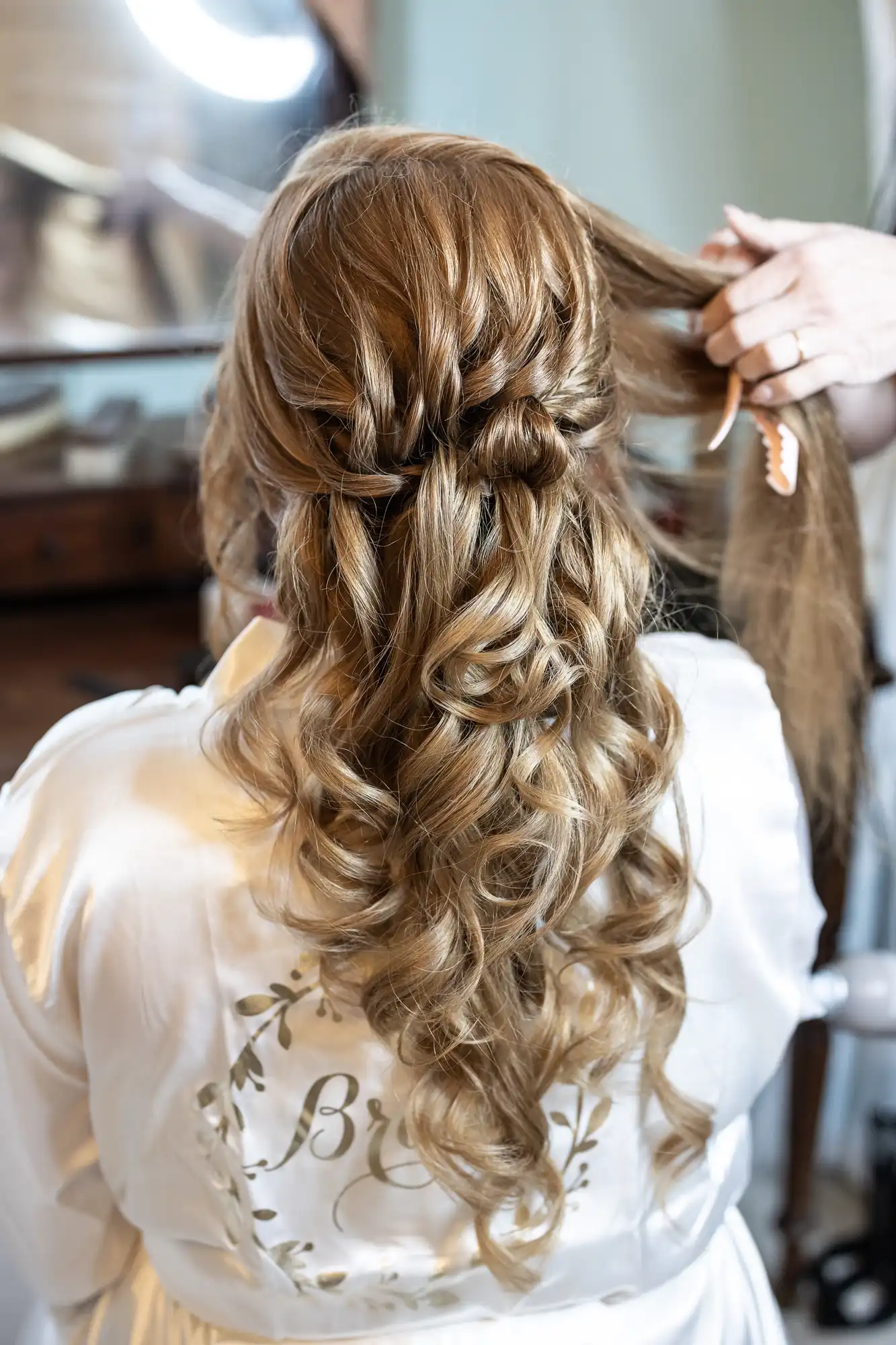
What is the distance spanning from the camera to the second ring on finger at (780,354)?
650mm

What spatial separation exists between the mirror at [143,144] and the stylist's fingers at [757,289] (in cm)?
110

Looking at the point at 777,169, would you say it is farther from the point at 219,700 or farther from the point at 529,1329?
the point at 529,1329

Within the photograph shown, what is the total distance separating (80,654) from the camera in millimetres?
1691

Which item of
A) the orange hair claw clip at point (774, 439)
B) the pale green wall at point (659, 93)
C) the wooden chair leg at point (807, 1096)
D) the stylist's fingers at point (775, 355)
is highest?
the pale green wall at point (659, 93)

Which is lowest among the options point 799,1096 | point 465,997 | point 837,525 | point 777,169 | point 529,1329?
point 799,1096

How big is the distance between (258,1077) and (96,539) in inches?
58.2

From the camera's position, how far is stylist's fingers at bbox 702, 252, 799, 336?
662mm

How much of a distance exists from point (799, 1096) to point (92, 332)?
1.65 meters

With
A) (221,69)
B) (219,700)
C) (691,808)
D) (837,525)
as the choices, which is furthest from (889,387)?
(221,69)

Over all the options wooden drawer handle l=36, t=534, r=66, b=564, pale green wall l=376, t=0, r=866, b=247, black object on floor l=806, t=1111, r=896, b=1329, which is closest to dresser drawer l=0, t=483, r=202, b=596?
wooden drawer handle l=36, t=534, r=66, b=564

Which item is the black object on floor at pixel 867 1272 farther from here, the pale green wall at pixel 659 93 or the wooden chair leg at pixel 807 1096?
the pale green wall at pixel 659 93

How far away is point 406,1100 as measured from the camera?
0.53 m

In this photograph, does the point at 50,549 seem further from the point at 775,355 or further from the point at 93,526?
the point at 775,355

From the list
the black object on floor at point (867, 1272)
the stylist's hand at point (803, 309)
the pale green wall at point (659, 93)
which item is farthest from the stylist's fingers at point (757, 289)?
the black object on floor at point (867, 1272)
